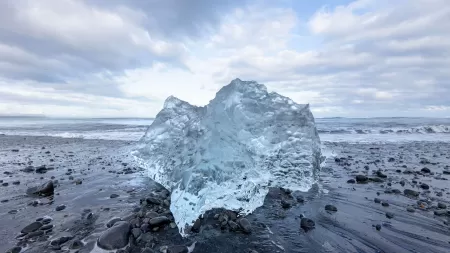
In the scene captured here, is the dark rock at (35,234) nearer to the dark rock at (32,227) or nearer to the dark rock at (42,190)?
the dark rock at (32,227)

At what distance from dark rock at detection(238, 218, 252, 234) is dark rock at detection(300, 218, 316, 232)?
1.13 metres

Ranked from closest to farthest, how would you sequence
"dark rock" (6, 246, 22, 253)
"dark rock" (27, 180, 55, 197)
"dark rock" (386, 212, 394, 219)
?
"dark rock" (6, 246, 22, 253) → "dark rock" (386, 212, 394, 219) → "dark rock" (27, 180, 55, 197)

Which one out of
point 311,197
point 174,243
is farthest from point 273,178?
point 174,243

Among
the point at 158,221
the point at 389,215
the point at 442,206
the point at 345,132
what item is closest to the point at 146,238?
the point at 158,221

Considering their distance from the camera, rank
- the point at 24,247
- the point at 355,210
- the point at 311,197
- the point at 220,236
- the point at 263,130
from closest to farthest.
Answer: the point at 24,247, the point at 220,236, the point at 355,210, the point at 311,197, the point at 263,130

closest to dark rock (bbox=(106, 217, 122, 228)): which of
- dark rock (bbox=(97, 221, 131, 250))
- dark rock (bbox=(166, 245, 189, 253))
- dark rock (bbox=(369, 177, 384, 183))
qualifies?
dark rock (bbox=(97, 221, 131, 250))

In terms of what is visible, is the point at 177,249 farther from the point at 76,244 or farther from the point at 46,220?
the point at 46,220

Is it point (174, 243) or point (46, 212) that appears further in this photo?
point (46, 212)

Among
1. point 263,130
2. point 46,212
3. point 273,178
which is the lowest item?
Result: point 46,212

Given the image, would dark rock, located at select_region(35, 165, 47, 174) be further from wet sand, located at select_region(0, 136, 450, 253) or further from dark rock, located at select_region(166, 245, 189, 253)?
dark rock, located at select_region(166, 245, 189, 253)

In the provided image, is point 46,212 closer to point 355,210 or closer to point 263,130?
point 263,130

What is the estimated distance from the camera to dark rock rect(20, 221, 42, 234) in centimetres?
466

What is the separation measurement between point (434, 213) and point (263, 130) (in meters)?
4.60

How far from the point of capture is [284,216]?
5367 mm
